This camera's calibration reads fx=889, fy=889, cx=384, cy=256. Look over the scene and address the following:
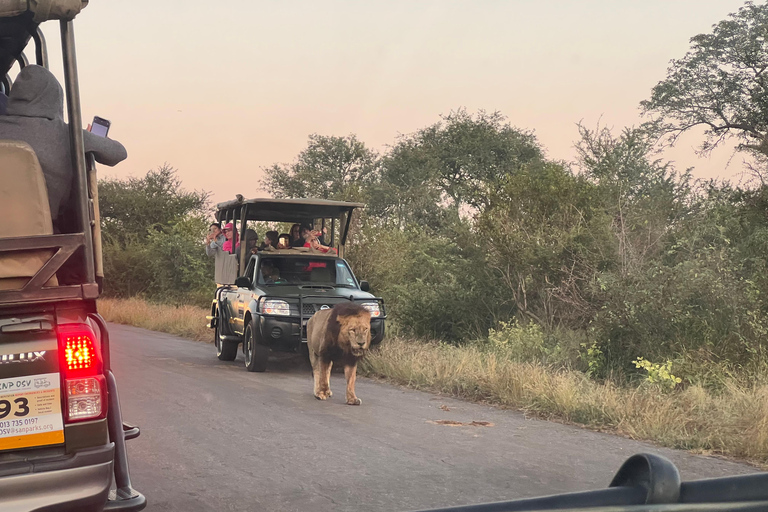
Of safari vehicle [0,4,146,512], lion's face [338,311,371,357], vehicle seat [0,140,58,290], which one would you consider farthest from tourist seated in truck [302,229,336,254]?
vehicle seat [0,140,58,290]

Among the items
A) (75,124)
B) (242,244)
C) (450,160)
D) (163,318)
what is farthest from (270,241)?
(450,160)

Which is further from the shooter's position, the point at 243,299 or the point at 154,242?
the point at 154,242

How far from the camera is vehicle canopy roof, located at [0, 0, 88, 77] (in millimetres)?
4230

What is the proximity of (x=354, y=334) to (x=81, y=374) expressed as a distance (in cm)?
615

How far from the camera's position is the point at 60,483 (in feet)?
12.5

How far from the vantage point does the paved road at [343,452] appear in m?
5.65

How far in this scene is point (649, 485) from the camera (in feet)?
5.95

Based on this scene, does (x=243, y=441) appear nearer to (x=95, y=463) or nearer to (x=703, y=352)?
(x=95, y=463)

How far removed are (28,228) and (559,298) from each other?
10.2 m

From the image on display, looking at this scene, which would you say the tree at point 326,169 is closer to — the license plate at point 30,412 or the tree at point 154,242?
the tree at point 154,242

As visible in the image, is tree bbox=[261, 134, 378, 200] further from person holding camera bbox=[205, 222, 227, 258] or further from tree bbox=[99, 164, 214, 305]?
person holding camera bbox=[205, 222, 227, 258]

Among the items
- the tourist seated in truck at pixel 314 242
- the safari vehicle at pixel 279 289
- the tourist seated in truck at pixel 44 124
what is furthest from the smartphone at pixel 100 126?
the tourist seated in truck at pixel 314 242

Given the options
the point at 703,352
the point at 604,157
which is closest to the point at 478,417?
the point at 703,352

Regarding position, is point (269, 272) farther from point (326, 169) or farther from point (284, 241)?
point (326, 169)
